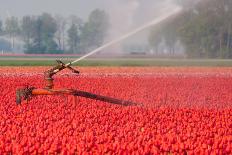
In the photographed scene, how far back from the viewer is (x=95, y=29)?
136750 millimetres

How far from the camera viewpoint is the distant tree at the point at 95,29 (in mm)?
137000

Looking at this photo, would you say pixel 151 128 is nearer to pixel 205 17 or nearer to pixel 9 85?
pixel 9 85

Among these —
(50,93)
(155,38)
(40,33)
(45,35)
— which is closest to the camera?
(50,93)

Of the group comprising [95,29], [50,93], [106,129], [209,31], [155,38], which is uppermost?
[95,29]

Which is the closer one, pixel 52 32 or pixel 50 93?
pixel 50 93

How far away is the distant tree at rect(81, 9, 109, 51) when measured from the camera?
13700 cm

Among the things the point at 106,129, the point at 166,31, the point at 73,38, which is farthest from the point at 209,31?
the point at 106,129

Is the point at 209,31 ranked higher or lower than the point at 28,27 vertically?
lower

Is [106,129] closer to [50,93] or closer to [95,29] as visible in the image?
[50,93]

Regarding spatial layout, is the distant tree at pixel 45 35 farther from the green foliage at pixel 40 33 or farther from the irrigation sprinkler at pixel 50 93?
the irrigation sprinkler at pixel 50 93

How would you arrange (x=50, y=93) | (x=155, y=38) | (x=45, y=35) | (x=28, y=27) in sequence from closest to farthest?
(x=50, y=93)
(x=45, y=35)
(x=28, y=27)
(x=155, y=38)

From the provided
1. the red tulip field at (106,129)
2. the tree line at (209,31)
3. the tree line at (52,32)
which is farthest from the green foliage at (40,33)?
the red tulip field at (106,129)

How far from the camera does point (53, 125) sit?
1165 centimetres

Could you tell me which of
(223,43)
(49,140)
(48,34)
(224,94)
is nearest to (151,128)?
(49,140)
